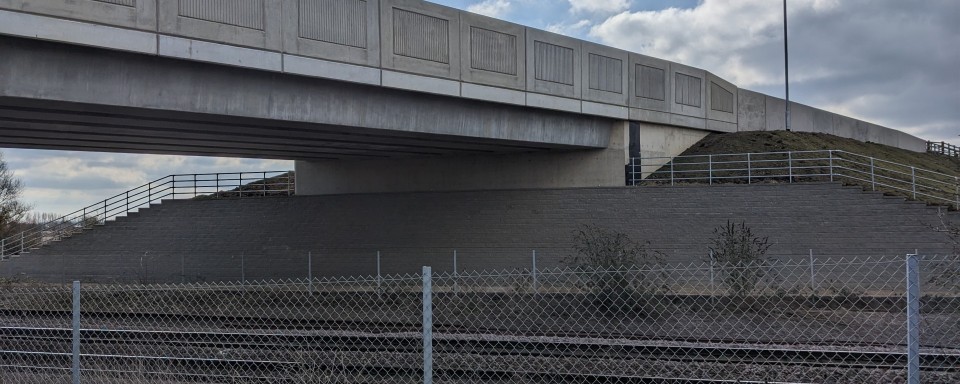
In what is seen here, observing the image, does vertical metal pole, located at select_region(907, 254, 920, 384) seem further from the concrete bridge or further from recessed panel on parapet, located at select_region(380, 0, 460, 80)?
recessed panel on parapet, located at select_region(380, 0, 460, 80)

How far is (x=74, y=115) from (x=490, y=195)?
13.5 m

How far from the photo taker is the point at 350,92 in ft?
67.3

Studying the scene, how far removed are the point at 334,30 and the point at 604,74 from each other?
1091 centimetres

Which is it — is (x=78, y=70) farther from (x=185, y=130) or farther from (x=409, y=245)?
(x=409, y=245)

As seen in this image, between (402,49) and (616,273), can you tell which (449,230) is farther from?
(616,273)

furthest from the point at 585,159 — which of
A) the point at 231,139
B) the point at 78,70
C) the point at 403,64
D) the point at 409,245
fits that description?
the point at 78,70

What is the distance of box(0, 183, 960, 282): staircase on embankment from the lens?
2397 cm

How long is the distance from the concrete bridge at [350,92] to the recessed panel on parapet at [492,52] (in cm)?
5

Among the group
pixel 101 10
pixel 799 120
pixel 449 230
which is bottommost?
pixel 449 230

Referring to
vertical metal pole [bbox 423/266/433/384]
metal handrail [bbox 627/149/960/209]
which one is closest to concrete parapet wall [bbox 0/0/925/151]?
metal handrail [bbox 627/149/960/209]

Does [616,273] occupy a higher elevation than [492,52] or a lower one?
lower

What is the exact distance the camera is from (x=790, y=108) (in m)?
38.5

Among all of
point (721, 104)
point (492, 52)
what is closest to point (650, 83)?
point (721, 104)

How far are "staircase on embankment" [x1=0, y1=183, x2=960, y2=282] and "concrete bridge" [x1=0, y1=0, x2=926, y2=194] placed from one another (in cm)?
106
